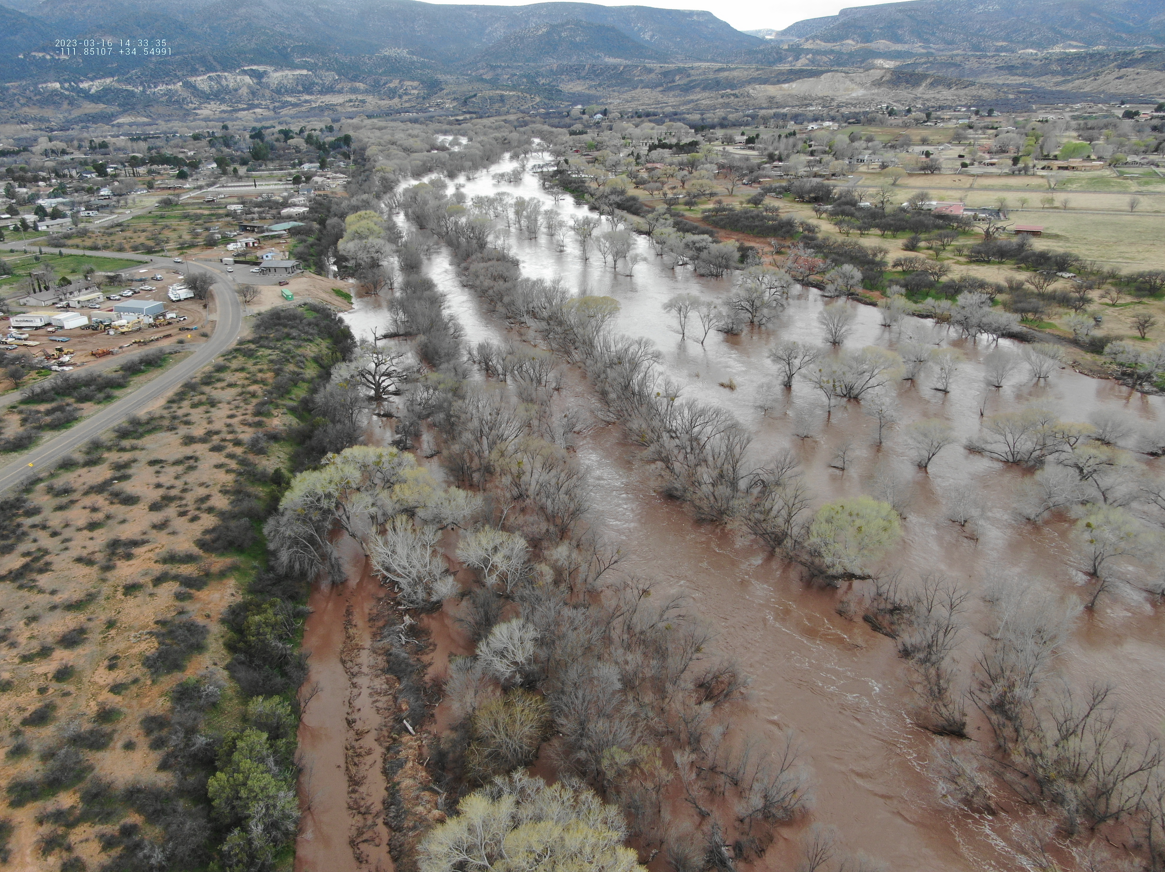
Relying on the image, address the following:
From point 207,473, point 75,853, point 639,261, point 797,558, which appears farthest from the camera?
point 639,261

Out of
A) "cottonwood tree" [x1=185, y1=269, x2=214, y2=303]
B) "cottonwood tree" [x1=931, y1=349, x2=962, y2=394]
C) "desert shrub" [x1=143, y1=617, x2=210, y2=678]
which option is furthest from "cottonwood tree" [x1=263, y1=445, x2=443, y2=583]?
"cottonwood tree" [x1=185, y1=269, x2=214, y2=303]

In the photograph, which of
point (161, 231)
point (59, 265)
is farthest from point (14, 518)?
point (161, 231)

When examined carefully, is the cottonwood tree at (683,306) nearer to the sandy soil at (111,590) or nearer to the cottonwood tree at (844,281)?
the cottonwood tree at (844,281)

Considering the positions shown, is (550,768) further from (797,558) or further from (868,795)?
(797,558)

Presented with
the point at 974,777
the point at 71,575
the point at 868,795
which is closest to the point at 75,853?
the point at 71,575

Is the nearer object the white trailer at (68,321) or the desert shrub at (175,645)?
the desert shrub at (175,645)

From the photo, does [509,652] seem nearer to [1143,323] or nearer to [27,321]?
[1143,323]

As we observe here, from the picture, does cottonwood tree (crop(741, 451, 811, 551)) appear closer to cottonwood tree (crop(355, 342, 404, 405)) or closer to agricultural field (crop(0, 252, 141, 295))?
cottonwood tree (crop(355, 342, 404, 405))

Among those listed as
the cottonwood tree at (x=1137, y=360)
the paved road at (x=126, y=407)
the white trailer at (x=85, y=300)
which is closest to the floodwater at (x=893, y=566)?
the cottonwood tree at (x=1137, y=360)
